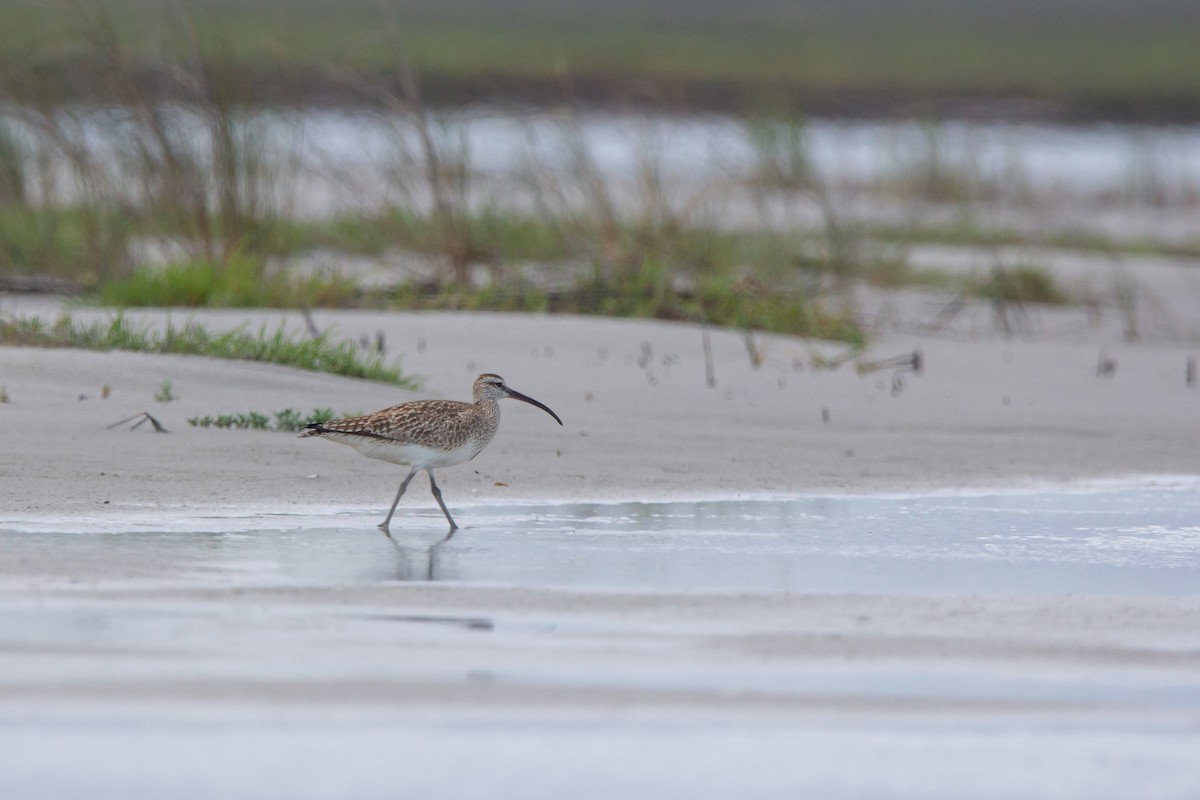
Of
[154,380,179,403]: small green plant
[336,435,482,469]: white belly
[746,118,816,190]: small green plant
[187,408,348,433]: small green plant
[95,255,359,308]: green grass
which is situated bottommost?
[336,435,482,469]: white belly

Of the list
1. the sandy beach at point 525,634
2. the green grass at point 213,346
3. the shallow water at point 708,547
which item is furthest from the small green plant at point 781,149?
the shallow water at point 708,547

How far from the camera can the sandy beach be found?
3795 millimetres

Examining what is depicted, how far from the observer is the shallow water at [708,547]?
17.7 ft

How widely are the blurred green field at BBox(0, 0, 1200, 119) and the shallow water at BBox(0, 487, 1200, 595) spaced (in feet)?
16.4

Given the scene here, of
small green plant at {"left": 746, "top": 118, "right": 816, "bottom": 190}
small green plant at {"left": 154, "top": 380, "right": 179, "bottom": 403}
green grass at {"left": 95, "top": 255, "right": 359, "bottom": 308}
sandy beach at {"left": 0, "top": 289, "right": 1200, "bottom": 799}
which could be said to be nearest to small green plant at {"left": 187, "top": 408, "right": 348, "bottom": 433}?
sandy beach at {"left": 0, "top": 289, "right": 1200, "bottom": 799}

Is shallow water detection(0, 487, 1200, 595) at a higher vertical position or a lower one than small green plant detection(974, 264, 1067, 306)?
lower

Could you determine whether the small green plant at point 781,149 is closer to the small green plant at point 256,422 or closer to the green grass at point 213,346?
the green grass at point 213,346

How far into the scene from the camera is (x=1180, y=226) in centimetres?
2145

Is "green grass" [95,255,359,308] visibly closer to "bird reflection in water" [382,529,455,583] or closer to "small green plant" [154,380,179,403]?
"small green plant" [154,380,179,403]

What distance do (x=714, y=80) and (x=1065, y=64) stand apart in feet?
58.1

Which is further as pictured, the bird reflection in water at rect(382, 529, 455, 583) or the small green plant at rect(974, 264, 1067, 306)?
the small green plant at rect(974, 264, 1067, 306)

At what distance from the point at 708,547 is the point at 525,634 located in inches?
54.2

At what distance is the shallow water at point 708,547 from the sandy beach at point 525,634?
5cm

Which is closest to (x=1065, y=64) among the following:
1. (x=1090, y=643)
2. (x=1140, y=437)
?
(x=1140, y=437)
